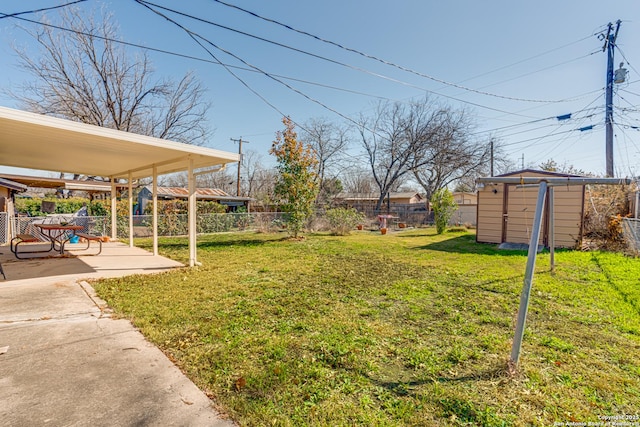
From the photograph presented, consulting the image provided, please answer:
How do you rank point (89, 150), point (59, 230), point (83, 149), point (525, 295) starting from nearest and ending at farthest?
point (525, 295) → point (83, 149) → point (89, 150) → point (59, 230)

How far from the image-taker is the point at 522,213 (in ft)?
31.4

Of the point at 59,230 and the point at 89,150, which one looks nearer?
the point at 89,150

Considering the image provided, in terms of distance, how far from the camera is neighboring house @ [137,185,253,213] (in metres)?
20.0

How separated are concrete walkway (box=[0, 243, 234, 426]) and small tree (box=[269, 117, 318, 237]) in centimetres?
804

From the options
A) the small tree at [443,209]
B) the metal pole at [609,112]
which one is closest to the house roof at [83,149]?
the small tree at [443,209]

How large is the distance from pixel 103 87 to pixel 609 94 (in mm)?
24198

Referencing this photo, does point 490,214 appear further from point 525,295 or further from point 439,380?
point 439,380

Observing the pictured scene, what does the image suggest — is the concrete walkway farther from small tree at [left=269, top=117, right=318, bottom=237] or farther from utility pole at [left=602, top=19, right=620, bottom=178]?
utility pole at [left=602, top=19, right=620, bottom=178]

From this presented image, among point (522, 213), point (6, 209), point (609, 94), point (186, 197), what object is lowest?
point (6, 209)

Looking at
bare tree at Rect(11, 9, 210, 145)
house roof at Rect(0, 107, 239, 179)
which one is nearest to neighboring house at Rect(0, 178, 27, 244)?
house roof at Rect(0, 107, 239, 179)

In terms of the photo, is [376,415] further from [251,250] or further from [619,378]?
[251,250]

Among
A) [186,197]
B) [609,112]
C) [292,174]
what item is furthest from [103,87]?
[609,112]

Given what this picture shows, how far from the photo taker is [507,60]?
1316 centimetres

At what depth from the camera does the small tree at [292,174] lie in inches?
464
